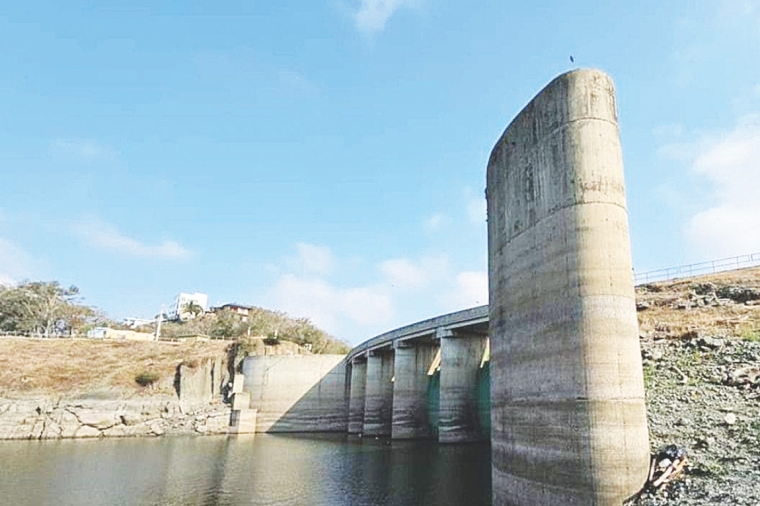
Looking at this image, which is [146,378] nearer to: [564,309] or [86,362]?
[86,362]

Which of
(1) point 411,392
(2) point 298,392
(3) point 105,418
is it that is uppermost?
(1) point 411,392

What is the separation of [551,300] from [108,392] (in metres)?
43.2

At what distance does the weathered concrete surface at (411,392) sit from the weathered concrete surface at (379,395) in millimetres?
3943

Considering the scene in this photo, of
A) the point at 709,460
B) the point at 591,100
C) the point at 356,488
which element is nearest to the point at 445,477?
the point at 356,488

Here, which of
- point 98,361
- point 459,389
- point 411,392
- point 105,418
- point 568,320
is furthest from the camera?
point 98,361

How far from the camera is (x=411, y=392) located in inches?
1576

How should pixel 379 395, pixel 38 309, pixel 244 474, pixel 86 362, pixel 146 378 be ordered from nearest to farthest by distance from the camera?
1. pixel 244 474
2. pixel 379 395
3. pixel 146 378
4. pixel 86 362
5. pixel 38 309

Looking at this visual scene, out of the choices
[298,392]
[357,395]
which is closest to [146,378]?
[298,392]

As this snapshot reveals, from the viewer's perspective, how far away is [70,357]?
1943 inches

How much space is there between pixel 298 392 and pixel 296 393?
0.20m

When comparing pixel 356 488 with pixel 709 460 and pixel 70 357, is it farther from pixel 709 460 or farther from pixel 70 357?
pixel 70 357

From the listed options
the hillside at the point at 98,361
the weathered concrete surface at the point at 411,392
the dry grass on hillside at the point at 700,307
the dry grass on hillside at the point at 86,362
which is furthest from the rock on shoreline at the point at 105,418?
the dry grass on hillside at the point at 700,307

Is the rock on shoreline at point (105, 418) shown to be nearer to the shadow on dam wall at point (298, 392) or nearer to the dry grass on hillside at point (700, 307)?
the shadow on dam wall at point (298, 392)

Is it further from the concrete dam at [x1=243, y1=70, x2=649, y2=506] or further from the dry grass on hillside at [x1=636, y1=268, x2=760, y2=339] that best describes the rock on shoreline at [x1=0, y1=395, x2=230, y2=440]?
the concrete dam at [x1=243, y1=70, x2=649, y2=506]
